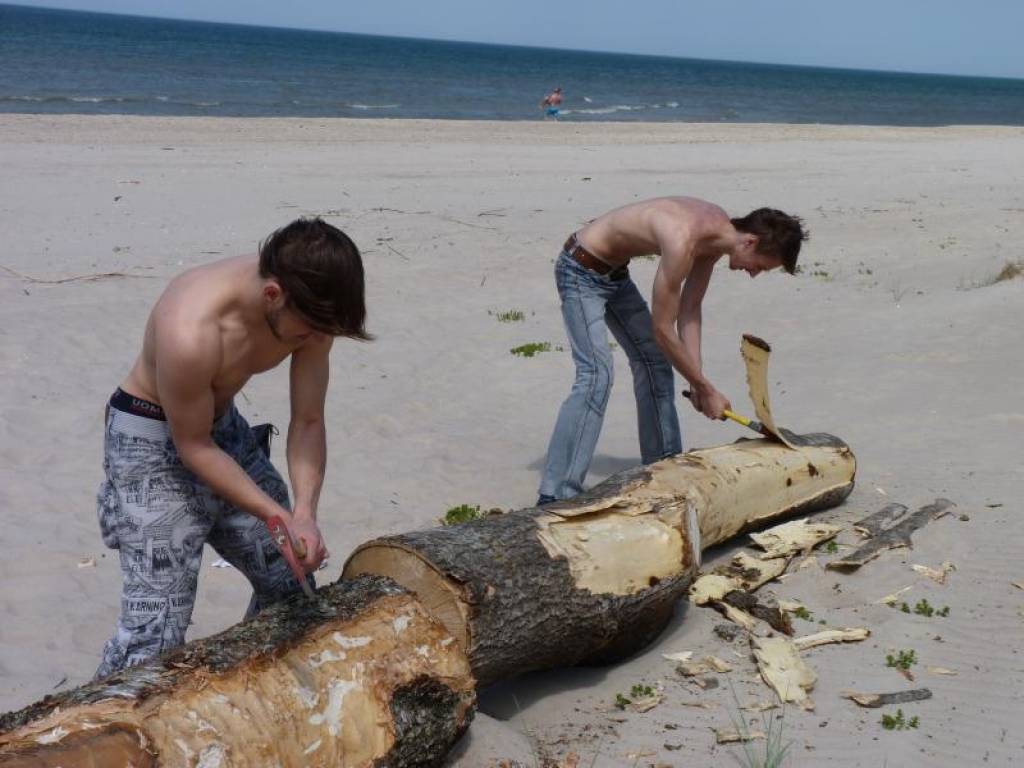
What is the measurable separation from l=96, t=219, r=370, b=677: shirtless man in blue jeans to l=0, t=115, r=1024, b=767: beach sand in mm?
1064

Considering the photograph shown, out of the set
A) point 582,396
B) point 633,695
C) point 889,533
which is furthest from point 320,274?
point 889,533

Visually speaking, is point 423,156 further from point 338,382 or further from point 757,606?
point 757,606

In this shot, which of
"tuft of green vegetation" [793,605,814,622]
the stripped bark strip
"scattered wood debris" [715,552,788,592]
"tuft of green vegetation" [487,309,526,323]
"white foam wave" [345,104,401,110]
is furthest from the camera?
"white foam wave" [345,104,401,110]

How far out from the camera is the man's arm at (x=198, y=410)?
3064 mm

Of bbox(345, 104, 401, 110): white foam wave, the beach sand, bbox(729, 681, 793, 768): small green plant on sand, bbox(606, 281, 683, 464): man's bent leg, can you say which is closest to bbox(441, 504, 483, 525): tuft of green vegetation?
the beach sand

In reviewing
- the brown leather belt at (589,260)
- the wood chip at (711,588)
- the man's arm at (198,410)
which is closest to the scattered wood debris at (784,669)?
the wood chip at (711,588)

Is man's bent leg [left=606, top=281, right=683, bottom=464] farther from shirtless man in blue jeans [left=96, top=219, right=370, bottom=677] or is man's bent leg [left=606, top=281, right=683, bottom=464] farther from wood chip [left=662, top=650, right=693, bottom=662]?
shirtless man in blue jeans [left=96, top=219, right=370, bottom=677]

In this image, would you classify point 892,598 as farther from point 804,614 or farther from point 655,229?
point 655,229

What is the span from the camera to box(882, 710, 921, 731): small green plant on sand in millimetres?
3947

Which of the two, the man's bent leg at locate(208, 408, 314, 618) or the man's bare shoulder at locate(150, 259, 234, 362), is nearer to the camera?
the man's bare shoulder at locate(150, 259, 234, 362)

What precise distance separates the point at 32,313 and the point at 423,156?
12.2 m

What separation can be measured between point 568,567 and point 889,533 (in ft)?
7.01

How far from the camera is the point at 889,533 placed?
18.2 ft

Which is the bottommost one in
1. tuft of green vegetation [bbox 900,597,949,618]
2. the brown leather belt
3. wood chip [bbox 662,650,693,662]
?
wood chip [bbox 662,650,693,662]
